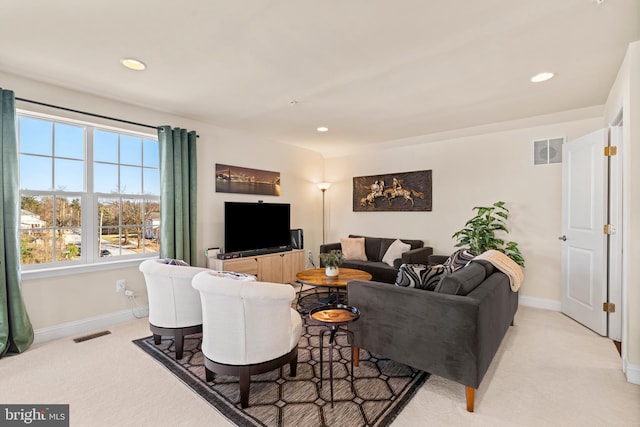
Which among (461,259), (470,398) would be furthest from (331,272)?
(470,398)

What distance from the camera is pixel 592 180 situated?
10.7ft

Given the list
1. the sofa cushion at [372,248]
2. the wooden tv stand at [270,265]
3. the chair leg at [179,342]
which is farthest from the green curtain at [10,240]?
the sofa cushion at [372,248]

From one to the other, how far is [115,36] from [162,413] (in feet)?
8.39

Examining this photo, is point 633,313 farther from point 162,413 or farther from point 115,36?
point 115,36

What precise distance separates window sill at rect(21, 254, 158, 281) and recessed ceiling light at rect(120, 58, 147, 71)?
2.11 m

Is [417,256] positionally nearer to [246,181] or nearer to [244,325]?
[246,181]

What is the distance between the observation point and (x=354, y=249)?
16.9ft

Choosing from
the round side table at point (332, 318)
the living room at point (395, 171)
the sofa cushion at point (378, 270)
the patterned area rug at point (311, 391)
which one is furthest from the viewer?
the sofa cushion at point (378, 270)

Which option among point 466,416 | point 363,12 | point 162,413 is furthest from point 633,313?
point 162,413

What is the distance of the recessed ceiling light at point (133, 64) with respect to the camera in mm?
2552

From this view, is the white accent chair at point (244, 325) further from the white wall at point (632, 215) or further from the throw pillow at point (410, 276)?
the white wall at point (632, 215)

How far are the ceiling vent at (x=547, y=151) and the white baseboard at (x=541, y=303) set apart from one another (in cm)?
178

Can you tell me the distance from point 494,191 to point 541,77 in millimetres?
1851

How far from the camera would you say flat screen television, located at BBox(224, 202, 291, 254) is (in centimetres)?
426
